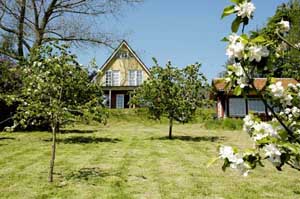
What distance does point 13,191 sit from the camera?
7.15m

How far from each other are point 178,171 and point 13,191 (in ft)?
12.2

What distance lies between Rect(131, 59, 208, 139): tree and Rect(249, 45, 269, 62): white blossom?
14.5 meters

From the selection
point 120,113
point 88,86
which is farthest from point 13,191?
point 120,113

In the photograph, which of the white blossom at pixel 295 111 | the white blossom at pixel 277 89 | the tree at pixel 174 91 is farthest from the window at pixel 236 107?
the white blossom at pixel 277 89

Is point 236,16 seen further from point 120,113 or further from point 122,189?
point 120,113

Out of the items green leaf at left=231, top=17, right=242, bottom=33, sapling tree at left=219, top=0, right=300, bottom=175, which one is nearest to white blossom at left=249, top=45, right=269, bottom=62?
sapling tree at left=219, top=0, right=300, bottom=175

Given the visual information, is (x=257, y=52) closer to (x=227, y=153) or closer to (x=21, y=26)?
(x=227, y=153)

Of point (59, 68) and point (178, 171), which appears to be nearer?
point (59, 68)

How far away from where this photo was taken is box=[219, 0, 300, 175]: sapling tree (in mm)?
2445

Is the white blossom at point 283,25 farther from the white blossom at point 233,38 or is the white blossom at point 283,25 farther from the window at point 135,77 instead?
the window at point 135,77

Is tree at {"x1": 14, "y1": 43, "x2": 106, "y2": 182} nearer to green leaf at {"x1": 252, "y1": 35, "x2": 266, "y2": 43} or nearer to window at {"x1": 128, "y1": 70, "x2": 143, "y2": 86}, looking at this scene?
green leaf at {"x1": 252, "y1": 35, "x2": 266, "y2": 43}

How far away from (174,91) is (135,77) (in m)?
22.2

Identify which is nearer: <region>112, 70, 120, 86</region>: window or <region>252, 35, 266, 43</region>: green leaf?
<region>252, 35, 266, 43</region>: green leaf

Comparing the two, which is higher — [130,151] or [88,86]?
[88,86]
